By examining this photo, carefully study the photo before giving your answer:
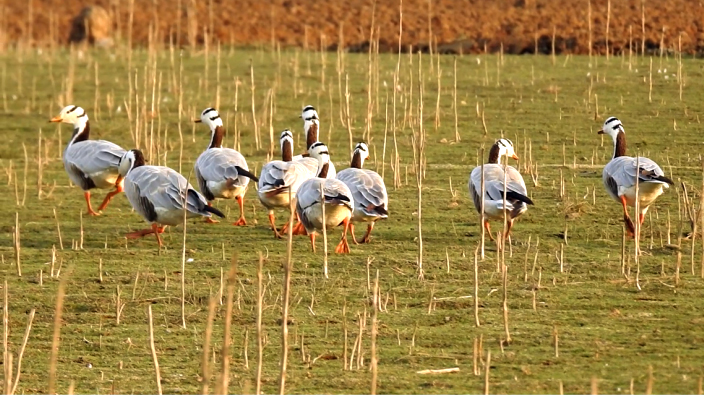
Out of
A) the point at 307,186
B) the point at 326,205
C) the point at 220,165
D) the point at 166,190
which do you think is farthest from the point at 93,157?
the point at 326,205

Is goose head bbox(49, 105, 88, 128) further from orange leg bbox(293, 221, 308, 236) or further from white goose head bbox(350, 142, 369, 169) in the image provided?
orange leg bbox(293, 221, 308, 236)

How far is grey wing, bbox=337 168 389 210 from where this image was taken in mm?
12250

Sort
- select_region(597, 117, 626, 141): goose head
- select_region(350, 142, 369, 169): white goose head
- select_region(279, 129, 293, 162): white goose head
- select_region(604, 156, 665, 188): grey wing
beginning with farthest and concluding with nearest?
1. select_region(279, 129, 293, 162): white goose head
2. select_region(597, 117, 626, 141): goose head
3. select_region(350, 142, 369, 169): white goose head
4. select_region(604, 156, 665, 188): grey wing

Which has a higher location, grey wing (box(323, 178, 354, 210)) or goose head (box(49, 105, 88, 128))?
goose head (box(49, 105, 88, 128))

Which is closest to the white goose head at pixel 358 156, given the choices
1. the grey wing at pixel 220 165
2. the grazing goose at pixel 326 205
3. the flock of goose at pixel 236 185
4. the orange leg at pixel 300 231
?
the flock of goose at pixel 236 185

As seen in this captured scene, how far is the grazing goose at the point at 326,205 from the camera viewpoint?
1171cm

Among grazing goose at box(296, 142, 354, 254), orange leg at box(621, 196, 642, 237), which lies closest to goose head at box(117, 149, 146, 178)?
grazing goose at box(296, 142, 354, 254)

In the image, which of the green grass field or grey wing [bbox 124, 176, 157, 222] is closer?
the green grass field

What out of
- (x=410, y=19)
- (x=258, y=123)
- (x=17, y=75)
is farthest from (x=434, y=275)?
(x=410, y=19)

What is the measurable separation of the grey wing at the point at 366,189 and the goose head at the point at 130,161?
2.51 meters

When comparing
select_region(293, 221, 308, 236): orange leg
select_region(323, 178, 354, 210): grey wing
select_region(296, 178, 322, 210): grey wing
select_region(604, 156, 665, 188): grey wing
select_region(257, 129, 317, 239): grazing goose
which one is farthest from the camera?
select_region(293, 221, 308, 236): orange leg

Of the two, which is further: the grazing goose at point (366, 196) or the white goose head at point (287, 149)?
the white goose head at point (287, 149)

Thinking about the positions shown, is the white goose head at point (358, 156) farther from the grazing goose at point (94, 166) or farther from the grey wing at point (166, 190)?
the grazing goose at point (94, 166)

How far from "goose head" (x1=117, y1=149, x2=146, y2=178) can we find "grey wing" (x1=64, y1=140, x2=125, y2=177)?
0.21 meters
